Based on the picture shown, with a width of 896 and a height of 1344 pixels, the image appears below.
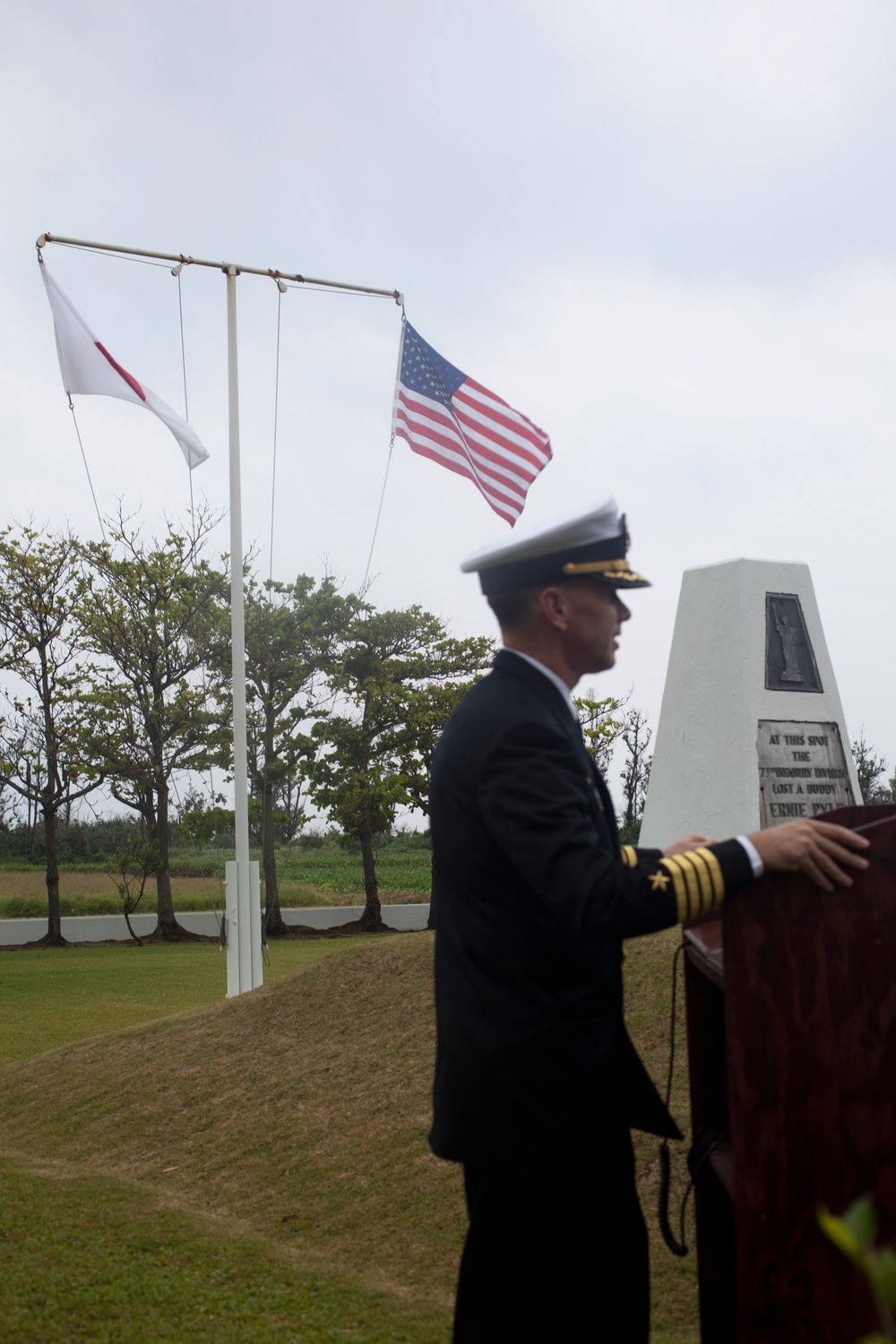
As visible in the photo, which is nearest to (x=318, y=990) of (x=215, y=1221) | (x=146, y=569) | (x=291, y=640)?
(x=215, y=1221)

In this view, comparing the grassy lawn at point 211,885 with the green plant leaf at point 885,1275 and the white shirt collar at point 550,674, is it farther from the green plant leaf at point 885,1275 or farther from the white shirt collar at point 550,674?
the green plant leaf at point 885,1275

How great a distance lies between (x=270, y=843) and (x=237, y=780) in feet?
44.5

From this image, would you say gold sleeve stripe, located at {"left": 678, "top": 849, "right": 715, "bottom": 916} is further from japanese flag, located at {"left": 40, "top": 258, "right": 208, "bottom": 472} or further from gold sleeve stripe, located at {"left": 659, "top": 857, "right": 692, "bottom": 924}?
japanese flag, located at {"left": 40, "top": 258, "right": 208, "bottom": 472}

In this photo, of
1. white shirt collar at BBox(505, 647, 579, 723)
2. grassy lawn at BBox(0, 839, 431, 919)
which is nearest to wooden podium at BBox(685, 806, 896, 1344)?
white shirt collar at BBox(505, 647, 579, 723)

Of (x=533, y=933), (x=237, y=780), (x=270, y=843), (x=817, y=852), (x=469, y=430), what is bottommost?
(x=533, y=933)

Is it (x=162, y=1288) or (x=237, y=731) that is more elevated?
(x=237, y=731)

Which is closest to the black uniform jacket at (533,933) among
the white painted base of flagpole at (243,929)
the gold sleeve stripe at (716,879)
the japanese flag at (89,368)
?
the gold sleeve stripe at (716,879)

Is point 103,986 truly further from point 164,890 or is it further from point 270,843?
point 270,843

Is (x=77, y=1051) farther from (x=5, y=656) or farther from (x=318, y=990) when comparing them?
(x=5, y=656)

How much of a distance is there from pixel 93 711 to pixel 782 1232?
2172 cm

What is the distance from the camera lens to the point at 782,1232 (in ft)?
5.73

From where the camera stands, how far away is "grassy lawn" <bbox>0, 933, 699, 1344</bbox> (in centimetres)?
345

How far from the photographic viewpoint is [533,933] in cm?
183

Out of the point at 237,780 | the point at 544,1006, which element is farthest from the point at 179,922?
the point at 544,1006
